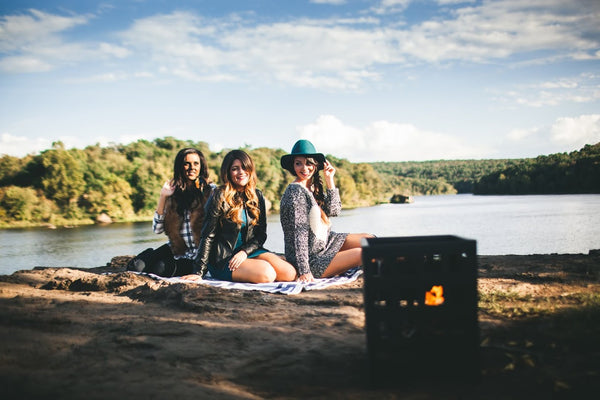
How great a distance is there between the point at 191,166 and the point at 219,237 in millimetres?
1153

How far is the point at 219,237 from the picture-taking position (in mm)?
5156

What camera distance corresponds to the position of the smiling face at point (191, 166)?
18.3 ft

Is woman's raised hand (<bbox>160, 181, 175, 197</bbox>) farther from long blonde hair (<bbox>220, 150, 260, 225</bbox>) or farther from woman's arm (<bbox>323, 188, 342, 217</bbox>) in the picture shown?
woman's arm (<bbox>323, 188, 342, 217</bbox>)

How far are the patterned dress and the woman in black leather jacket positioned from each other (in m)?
0.23

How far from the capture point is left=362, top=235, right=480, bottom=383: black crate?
2.37 meters

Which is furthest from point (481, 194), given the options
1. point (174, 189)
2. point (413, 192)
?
point (174, 189)

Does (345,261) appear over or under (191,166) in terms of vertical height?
under

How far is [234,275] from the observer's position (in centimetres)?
523

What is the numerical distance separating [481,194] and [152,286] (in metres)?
102

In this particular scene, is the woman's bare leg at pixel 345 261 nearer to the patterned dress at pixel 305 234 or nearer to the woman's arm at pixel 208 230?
the patterned dress at pixel 305 234

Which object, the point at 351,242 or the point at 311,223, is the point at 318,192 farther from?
the point at 351,242

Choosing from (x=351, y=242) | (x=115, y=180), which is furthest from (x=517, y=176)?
(x=351, y=242)

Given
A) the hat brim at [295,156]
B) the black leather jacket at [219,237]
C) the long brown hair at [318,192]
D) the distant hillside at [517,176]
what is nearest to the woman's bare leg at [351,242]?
the long brown hair at [318,192]

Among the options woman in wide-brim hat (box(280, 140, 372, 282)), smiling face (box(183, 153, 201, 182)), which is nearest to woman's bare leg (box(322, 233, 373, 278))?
woman in wide-brim hat (box(280, 140, 372, 282))
